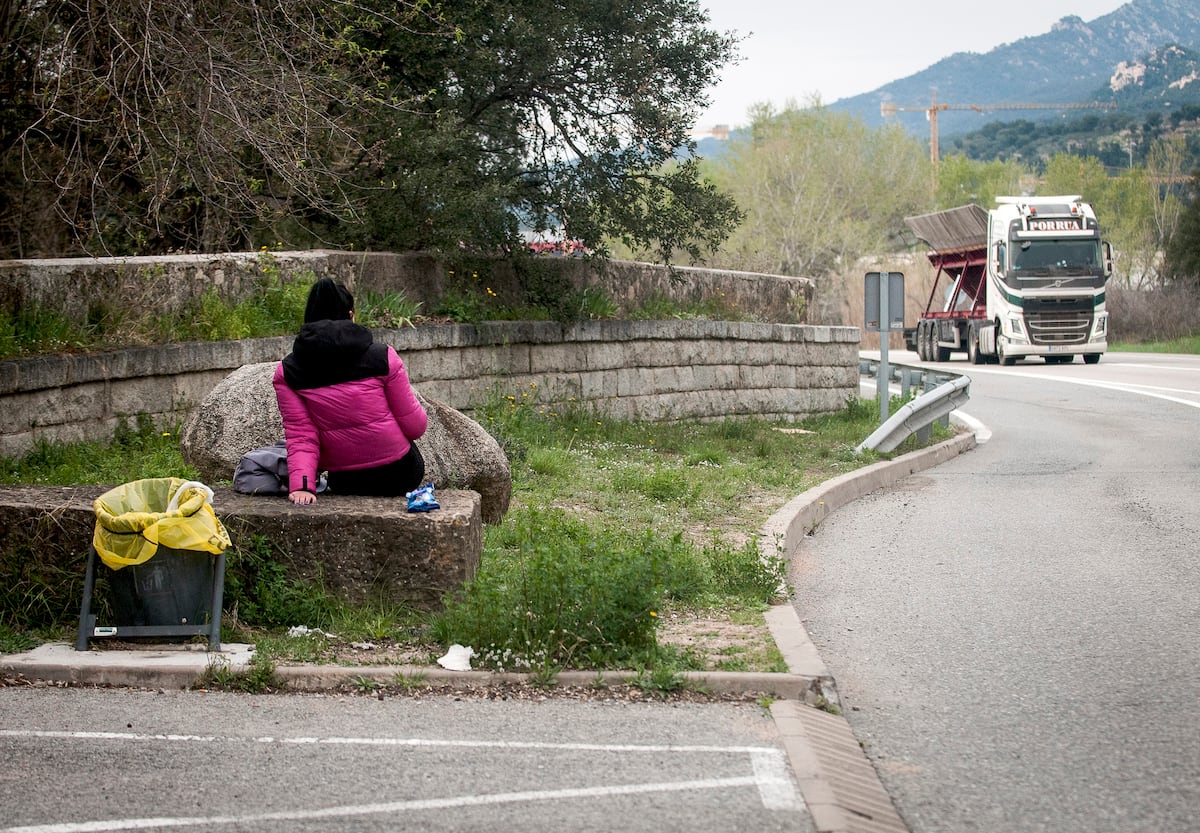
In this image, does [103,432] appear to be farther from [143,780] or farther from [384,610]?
[143,780]

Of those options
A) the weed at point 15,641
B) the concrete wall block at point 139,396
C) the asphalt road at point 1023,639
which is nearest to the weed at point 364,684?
the weed at point 15,641

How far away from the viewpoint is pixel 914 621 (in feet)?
24.9

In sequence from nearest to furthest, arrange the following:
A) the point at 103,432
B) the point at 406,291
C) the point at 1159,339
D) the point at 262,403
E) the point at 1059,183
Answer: the point at 262,403 → the point at 103,432 → the point at 406,291 → the point at 1159,339 → the point at 1059,183

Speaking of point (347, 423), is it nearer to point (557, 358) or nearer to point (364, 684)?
point (364, 684)

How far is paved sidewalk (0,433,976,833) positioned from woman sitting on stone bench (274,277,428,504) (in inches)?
46.1

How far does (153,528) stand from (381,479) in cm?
137

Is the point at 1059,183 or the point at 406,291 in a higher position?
the point at 1059,183

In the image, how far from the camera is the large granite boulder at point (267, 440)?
342 inches

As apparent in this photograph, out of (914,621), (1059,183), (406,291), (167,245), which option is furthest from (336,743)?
(1059,183)

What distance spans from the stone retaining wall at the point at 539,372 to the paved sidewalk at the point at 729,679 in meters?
3.57

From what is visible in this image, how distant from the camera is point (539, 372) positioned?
51.3 ft

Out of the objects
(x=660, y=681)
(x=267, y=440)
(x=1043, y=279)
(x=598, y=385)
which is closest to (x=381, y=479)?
(x=267, y=440)

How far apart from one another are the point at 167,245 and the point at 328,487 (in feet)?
27.6

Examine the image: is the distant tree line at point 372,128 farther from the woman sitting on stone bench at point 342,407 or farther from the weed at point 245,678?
the weed at point 245,678
